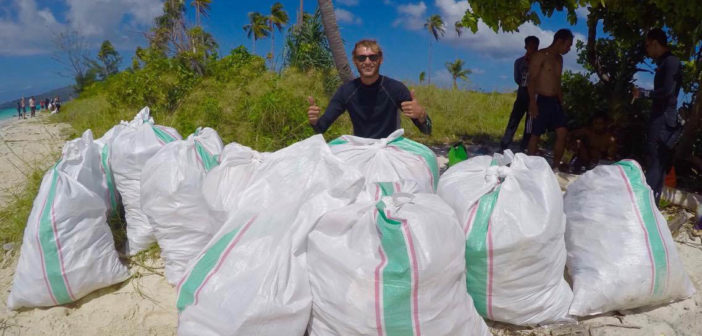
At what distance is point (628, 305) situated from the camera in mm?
1688

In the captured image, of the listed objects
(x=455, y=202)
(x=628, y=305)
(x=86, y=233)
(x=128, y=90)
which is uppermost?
(x=128, y=90)

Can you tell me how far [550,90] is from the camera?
3.67 m

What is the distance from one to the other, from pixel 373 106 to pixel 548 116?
221 centimetres

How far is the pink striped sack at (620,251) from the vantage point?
1.65 m

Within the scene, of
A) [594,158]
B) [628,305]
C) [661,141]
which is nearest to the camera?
[628,305]

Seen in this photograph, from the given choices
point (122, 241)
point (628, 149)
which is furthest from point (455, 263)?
point (628, 149)

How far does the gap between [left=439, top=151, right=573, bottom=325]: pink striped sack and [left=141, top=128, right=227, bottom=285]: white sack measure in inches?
46.7

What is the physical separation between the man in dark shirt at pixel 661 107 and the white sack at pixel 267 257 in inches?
94.6

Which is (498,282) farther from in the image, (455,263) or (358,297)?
(358,297)

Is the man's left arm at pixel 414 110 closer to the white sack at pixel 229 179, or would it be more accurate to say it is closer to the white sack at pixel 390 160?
the white sack at pixel 390 160

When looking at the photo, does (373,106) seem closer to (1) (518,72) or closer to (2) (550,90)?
(2) (550,90)

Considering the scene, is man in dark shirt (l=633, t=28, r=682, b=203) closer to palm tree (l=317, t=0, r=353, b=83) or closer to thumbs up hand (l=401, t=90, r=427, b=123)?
thumbs up hand (l=401, t=90, r=427, b=123)

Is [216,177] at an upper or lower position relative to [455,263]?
upper

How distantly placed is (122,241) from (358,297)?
178cm
